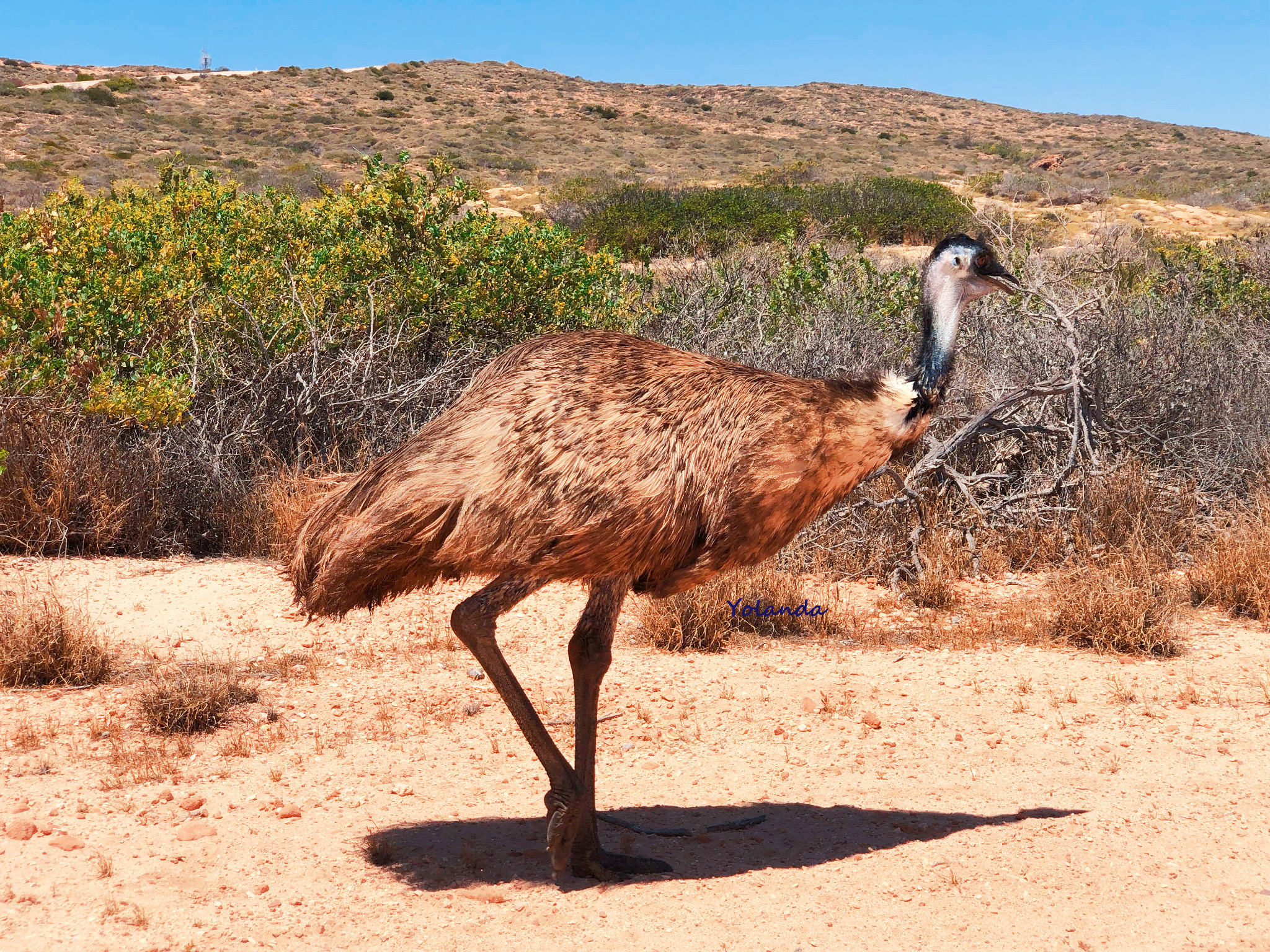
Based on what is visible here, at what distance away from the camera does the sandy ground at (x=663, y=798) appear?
3.71 metres

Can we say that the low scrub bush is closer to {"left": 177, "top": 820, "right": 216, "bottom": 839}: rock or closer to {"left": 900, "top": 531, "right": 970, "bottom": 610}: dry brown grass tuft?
{"left": 900, "top": 531, "right": 970, "bottom": 610}: dry brown grass tuft

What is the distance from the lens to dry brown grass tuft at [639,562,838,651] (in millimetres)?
6555

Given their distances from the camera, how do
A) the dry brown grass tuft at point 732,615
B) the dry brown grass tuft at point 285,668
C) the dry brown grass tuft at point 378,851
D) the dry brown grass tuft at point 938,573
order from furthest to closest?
the dry brown grass tuft at point 938,573
the dry brown grass tuft at point 732,615
the dry brown grass tuft at point 285,668
the dry brown grass tuft at point 378,851

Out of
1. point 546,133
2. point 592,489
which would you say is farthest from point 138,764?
point 546,133

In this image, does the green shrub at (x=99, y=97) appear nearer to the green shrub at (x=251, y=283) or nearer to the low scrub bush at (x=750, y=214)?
the low scrub bush at (x=750, y=214)

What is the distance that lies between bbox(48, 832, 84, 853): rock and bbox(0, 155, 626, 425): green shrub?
12.5 feet

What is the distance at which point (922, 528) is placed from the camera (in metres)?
7.87

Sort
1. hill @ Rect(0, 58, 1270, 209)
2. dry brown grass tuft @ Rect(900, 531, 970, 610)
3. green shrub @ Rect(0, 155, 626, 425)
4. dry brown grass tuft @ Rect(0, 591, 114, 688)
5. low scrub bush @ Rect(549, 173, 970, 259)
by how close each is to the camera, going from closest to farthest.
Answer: dry brown grass tuft @ Rect(0, 591, 114, 688)
dry brown grass tuft @ Rect(900, 531, 970, 610)
green shrub @ Rect(0, 155, 626, 425)
low scrub bush @ Rect(549, 173, 970, 259)
hill @ Rect(0, 58, 1270, 209)

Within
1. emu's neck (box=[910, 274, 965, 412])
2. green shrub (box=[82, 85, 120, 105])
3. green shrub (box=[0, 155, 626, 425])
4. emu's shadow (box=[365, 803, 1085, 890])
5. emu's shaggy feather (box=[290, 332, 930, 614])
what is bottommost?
emu's shadow (box=[365, 803, 1085, 890])

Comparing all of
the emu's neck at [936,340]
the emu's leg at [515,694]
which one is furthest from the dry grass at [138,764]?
the emu's neck at [936,340]

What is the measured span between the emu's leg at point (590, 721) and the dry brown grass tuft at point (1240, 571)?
4299 mm

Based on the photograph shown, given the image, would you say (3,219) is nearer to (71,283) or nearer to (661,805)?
(71,283)

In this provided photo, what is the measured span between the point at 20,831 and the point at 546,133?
44.5 m

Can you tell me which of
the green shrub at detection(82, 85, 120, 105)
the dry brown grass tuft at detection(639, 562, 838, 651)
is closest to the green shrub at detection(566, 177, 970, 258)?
the dry brown grass tuft at detection(639, 562, 838, 651)
